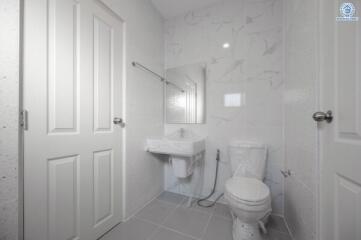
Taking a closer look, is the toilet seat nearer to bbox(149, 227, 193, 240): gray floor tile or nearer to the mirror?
bbox(149, 227, 193, 240): gray floor tile

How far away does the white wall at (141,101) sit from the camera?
1.41m

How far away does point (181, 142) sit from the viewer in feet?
4.84

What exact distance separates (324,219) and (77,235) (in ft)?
5.06

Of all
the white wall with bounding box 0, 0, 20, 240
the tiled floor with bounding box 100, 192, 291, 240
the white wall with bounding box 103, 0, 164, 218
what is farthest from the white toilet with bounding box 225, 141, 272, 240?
the white wall with bounding box 0, 0, 20, 240

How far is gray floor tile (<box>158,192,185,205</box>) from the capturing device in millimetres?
1758

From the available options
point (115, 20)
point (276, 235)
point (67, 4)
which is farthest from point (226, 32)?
point (276, 235)

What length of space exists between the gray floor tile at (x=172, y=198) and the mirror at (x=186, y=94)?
0.98m

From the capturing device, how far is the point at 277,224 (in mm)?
1351

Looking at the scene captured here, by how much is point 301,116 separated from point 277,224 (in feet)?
3.50

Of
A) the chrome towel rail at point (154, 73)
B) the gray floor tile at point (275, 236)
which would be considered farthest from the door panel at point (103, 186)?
the gray floor tile at point (275, 236)

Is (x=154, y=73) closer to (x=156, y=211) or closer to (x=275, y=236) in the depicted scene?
(x=156, y=211)

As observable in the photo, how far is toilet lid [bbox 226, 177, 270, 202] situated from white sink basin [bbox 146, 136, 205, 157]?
1.52 ft

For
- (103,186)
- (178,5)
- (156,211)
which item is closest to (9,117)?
(103,186)

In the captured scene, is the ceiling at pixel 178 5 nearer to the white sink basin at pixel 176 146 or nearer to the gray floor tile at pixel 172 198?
the white sink basin at pixel 176 146
